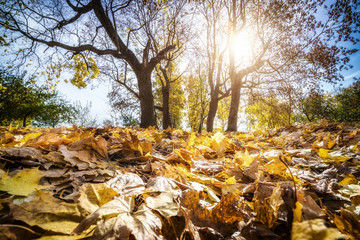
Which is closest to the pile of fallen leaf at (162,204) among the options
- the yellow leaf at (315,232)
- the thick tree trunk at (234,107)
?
the yellow leaf at (315,232)

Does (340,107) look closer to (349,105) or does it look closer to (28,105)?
(349,105)

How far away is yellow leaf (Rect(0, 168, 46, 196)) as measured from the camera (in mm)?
471

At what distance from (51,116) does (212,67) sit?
67.6 feet

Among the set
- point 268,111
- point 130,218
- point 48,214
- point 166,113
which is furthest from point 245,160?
point 268,111

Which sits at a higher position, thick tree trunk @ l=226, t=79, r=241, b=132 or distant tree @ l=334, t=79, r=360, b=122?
distant tree @ l=334, t=79, r=360, b=122

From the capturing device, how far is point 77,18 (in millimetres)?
6910

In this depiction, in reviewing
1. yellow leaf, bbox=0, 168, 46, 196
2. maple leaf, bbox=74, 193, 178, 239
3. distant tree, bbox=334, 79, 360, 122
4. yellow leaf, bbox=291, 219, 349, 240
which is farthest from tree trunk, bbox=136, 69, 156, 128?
distant tree, bbox=334, 79, 360, 122

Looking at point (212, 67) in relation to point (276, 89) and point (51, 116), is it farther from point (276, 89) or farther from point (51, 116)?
point (51, 116)

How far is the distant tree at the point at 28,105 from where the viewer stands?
15.1m

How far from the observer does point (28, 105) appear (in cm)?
1630

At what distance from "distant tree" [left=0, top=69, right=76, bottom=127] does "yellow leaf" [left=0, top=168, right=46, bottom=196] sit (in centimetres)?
1527

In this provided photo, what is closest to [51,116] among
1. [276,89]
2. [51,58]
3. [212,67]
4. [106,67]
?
[106,67]

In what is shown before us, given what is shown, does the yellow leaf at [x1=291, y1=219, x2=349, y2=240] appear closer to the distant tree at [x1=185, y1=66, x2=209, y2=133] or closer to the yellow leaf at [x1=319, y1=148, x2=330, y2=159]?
the yellow leaf at [x1=319, y1=148, x2=330, y2=159]

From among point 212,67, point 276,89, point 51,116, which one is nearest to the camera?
point 276,89
